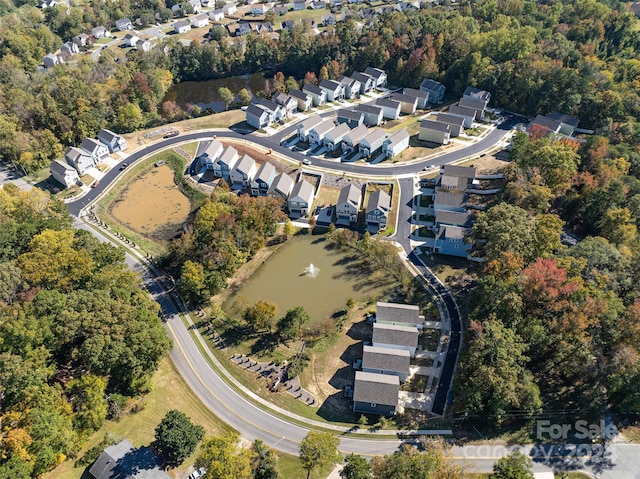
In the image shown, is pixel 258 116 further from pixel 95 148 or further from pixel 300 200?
pixel 95 148

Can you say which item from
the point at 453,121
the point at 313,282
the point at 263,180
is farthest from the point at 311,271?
the point at 453,121

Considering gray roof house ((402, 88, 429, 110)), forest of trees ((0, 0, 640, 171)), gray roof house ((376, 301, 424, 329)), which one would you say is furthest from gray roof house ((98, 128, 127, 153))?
gray roof house ((376, 301, 424, 329))

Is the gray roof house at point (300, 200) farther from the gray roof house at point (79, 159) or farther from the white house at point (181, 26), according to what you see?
the white house at point (181, 26)

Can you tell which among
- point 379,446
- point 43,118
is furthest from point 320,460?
point 43,118

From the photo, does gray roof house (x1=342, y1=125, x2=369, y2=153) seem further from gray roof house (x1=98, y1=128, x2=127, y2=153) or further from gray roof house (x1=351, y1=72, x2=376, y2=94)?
gray roof house (x1=98, y1=128, x2=127, y2=153)

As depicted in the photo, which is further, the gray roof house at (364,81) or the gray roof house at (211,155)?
the gray roof house at (364,81)

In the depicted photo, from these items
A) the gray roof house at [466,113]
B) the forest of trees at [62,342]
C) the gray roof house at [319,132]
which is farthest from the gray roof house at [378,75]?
the forest of trees at [62,342]
